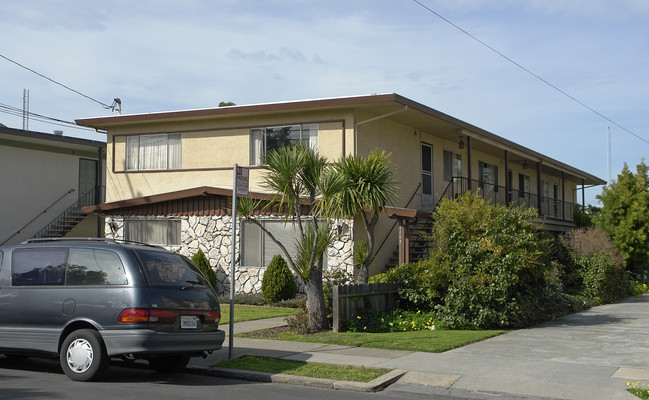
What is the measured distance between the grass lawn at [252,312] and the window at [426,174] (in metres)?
7.30

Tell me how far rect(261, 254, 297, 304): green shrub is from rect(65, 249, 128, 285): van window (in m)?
9.44

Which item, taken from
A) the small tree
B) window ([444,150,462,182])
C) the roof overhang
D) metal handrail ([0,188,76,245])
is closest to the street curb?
the roof overhang

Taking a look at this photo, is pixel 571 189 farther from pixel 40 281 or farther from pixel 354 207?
pixel 40 281

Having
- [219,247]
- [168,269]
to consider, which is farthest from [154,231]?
A: [168,269]

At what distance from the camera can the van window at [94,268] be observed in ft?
28.8

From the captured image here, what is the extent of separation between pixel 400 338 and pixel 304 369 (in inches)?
125

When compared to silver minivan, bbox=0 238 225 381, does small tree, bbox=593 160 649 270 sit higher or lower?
higher

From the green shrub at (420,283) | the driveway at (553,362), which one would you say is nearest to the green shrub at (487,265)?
the green shrub at (420,283)

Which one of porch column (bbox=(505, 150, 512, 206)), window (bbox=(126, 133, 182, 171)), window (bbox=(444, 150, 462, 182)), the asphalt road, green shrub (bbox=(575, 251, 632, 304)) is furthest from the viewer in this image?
porch column (bbox=(505, 150, 512, 206))

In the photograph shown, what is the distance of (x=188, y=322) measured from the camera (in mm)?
8969

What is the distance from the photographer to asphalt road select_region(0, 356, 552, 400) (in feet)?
25.9

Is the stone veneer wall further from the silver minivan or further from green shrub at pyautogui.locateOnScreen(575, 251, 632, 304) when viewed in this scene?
the silver minivan

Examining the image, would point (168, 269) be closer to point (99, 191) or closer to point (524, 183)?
point (99, 191)

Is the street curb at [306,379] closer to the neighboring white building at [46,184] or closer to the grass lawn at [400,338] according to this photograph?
the grass lawn at [400,338]
